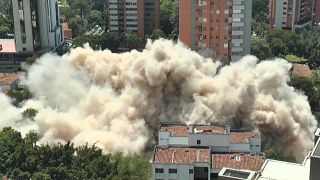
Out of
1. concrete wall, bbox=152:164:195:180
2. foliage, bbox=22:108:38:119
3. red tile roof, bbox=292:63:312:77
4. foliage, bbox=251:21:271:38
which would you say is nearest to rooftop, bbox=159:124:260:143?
concrete wall, bbox=152:164:195:180

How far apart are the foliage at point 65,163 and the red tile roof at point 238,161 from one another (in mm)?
3027

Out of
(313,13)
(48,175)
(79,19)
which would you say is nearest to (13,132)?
(48,175)

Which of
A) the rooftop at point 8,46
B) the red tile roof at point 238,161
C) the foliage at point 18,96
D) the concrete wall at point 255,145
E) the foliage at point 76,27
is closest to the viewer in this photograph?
the red tile roof at point 238,161

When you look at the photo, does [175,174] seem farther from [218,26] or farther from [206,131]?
[218,26]

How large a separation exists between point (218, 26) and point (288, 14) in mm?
23551

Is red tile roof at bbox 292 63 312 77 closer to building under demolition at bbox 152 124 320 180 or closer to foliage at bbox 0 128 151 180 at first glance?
building under demolition at bbox 152 124 320 180

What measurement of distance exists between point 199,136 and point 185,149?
102 centimetres

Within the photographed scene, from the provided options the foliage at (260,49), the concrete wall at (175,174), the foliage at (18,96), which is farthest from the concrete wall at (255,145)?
the foliage at (260,49)

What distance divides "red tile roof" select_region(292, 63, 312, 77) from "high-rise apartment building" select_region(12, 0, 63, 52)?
785 inches

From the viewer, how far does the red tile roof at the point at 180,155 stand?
21.8m

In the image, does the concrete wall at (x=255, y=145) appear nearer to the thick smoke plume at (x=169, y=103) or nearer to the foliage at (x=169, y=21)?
the thick smoke plume at (x=169, y=103)

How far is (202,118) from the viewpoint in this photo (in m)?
Result: 26.3

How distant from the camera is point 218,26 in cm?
3772

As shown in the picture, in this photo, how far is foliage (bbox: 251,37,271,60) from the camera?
46481 millimetres
